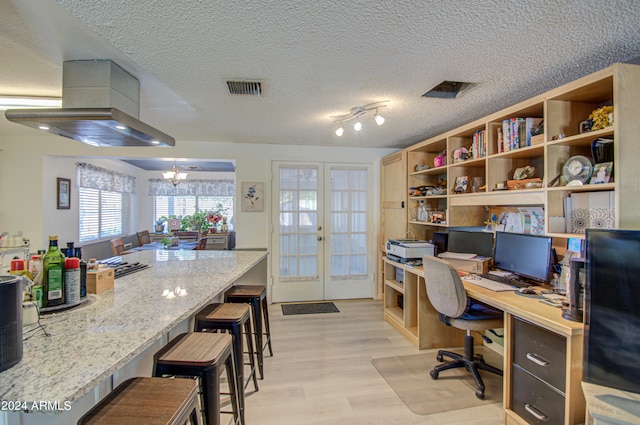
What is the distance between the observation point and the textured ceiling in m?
1.28

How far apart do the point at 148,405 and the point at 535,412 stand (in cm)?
191

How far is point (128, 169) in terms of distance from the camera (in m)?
6.70

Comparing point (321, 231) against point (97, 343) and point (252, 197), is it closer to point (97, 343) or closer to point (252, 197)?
point (252, 197)

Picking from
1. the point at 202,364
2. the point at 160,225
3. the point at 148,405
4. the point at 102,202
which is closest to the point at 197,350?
the point at 202,364

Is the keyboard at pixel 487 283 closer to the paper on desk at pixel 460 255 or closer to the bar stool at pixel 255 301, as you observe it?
the paper on desk at pixel 460 255

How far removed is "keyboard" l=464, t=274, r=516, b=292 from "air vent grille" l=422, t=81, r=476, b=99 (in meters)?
1.44

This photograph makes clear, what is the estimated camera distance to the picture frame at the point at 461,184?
2.88 meters

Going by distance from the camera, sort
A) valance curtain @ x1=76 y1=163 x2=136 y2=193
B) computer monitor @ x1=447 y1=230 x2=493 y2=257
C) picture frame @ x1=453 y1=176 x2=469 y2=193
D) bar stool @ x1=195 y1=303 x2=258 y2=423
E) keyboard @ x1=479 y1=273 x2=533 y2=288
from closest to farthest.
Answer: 1. bar stool @ x1=195 y1=303 x2=258 y2=423
2. keyboard @ x1=479 y1=273 x2=533 y2=288
3. computer monitor @ x1=447 y1=230 x2=493 y2=257
4. picture frame @ x1=453 y1=176 x2=469 y2=193
5. valance curtain @ x1=76 y1=163 x2=136 y2=193

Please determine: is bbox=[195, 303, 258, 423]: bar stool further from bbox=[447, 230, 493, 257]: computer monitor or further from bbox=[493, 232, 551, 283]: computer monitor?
bbox=[447, 230, 493, 257]: computer monitor

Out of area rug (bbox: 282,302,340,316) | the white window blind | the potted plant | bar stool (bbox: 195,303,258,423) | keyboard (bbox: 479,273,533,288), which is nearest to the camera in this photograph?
bar stool (bbox: 195,303,258,423)

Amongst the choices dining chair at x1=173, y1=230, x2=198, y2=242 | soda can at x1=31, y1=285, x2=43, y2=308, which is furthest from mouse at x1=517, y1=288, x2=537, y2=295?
dining chair at x1=173, y1=230, x2=198, y2=242

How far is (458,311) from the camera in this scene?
7.18 feet

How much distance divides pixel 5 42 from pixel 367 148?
144 inches

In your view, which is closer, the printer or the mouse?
the mouse
